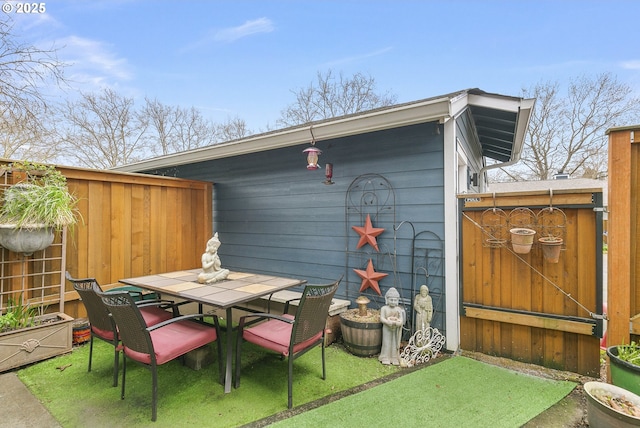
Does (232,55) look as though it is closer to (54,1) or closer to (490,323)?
(54,1)

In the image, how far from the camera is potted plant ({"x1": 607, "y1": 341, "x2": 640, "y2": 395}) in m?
1.98

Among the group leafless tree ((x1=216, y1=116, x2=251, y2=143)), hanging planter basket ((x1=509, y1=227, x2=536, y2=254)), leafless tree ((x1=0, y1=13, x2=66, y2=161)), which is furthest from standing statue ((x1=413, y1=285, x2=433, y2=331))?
leafless tree ((x1=216, y1=116, x2=251, y2=143))

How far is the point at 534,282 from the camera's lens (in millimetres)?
2797

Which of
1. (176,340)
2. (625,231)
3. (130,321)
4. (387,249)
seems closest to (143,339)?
(130,321)

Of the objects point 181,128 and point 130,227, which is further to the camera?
point 181,128

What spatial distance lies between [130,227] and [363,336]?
3448mm

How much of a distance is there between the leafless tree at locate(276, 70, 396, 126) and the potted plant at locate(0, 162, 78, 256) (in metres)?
11.0

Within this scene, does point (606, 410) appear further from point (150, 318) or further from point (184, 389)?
point (150, 318)

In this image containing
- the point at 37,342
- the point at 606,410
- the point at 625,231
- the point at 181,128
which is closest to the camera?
the point at 606,410

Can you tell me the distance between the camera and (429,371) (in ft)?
8.85

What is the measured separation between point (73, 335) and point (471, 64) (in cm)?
1062

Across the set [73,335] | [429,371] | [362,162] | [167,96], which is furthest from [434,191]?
[167,96]

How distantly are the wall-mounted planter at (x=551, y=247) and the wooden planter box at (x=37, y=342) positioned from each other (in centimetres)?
463

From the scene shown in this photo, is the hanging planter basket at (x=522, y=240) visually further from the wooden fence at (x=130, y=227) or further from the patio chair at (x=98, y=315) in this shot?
the wooden fence at (x=130, y=227)
